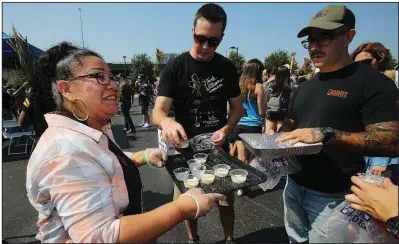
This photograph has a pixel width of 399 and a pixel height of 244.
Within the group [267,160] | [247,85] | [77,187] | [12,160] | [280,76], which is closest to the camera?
[77,187]

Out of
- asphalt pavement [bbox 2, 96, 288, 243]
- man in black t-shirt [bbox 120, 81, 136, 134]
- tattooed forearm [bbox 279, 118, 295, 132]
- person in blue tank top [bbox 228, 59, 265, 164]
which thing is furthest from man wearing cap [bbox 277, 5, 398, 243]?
man in black t-shirt [bbox 120, 81, 136, 134]

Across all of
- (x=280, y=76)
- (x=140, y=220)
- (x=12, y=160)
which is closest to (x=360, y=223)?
(x=140, y=220)

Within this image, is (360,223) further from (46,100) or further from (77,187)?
(46,100)

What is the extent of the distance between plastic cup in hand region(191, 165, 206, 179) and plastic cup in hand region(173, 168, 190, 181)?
0.19 ft

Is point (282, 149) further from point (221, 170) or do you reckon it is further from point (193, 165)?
point (193, 165)

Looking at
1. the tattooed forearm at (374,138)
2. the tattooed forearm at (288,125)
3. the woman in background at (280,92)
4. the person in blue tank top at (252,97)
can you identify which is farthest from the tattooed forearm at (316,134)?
the woman in background at (280,92)

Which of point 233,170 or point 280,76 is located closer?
point 233,170

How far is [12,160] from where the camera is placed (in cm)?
649

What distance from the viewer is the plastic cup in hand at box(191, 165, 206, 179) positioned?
1.91 metres

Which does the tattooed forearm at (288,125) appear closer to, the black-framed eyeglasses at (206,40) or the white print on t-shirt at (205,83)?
the white print on t-shirt at (205,83)

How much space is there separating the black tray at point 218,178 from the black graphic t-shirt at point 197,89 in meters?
0.38

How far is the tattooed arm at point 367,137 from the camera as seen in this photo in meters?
1.57

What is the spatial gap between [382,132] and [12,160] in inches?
311

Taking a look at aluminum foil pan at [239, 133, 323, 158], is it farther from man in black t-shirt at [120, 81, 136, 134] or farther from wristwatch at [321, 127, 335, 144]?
man in black t-shirt at [120, 81, 136, 134]
